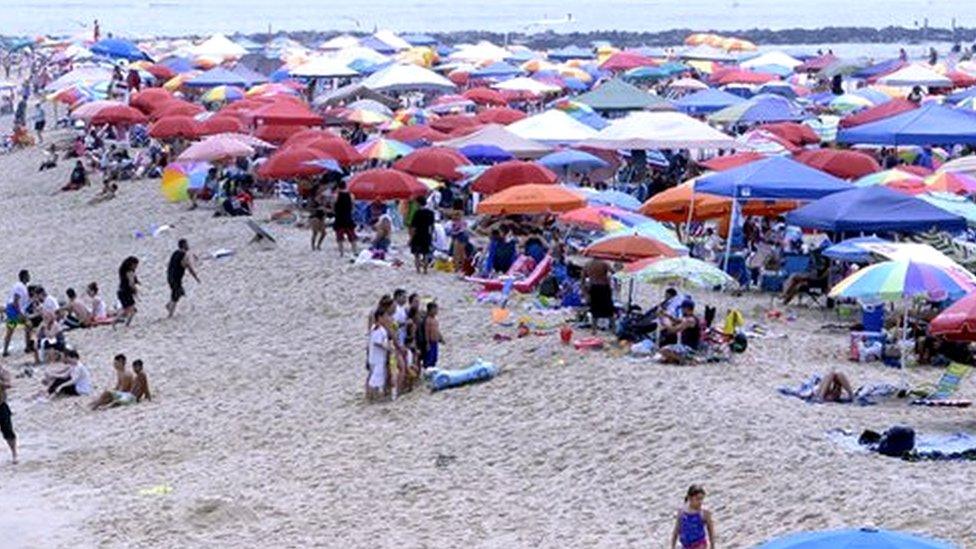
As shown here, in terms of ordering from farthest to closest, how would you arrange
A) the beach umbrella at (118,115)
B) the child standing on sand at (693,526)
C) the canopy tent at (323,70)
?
1. the canopy tent at (323,70)
2. the beach umbrella at (118,115)
3. the child standing on sand at (693,526)

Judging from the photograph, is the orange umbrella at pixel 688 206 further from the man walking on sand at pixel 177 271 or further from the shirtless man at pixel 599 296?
the man walking on sand at pixel 177 271

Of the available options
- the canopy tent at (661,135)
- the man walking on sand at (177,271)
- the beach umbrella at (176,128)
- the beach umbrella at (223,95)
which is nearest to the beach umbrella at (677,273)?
the man walking on sand at (177,271)

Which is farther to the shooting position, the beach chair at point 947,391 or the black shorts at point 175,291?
the black shorts at point 175,291

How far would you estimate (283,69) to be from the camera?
4222 cm

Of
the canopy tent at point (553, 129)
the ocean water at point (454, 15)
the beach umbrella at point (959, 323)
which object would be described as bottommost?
the ocean water at point (454, 15)

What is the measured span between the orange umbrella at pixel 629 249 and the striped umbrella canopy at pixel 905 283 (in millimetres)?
2377

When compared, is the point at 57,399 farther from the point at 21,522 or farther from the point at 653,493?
the point at 653,493

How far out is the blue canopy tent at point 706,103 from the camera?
31234mm

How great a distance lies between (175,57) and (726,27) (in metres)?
66.5

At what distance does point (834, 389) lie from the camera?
13594 mm

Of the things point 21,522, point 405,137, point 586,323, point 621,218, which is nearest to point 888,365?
point 586,323

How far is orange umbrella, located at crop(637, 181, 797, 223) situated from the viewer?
2002cm

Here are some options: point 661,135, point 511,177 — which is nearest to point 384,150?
point 661,135

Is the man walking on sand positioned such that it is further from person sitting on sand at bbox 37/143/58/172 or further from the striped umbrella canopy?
person sitting on sand at bbox 37/143/58/172
